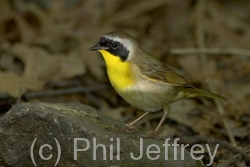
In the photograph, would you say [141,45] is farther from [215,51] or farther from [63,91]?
[63,91]

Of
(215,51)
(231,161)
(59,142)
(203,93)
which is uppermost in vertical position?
(215,51)

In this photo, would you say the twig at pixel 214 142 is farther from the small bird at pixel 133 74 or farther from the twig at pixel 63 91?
the twig at pixel 63 91

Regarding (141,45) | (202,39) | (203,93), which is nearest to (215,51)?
(202,39)

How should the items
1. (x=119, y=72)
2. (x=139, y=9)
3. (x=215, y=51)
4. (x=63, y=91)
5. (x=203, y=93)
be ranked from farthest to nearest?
(x=139, y=9) → (x=215, y=51) → (x=63, y=91) → (x=203, y=93) → (x=119, y=72)

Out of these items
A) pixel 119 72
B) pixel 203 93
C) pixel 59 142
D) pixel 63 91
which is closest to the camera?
pixel 59 142

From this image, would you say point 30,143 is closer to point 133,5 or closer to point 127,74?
point 127,74

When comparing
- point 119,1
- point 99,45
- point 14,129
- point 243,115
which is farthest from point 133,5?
point 14,129

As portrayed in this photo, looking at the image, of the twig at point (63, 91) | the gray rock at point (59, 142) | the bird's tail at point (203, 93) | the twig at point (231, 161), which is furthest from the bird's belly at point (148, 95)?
the twig at point (63, 91)
